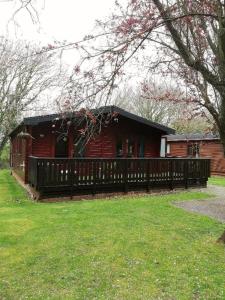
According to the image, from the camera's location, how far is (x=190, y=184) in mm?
15859

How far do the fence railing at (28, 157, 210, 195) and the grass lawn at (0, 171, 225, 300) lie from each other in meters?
2.38

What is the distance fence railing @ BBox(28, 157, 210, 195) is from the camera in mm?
11867

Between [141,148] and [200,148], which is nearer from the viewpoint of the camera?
[141,148]

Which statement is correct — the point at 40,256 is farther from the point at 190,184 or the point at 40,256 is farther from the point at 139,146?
the point at 139,146

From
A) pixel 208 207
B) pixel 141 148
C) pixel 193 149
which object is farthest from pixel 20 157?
pixel 193 149

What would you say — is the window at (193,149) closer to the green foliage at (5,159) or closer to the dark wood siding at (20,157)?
the dark wood siding at (20,157)

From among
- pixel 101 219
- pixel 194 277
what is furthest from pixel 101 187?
pixel 194 277

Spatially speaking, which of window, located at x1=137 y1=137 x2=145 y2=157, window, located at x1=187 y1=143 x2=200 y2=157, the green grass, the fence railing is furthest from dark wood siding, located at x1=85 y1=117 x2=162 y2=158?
window, located at x1=187 y1=143 x2=200 y2=157

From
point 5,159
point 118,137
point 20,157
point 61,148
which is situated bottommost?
point 5,159

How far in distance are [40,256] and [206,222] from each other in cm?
439

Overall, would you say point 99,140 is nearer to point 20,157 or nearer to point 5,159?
point 20,157

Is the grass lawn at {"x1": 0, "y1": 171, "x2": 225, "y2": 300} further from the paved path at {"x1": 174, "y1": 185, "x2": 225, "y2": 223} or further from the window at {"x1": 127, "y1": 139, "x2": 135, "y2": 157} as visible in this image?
the window at {"x1": 127, "y1": 139, "x2": 135, "y2": 157}

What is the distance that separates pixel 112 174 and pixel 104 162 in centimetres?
61

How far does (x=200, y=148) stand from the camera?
27.1 m
